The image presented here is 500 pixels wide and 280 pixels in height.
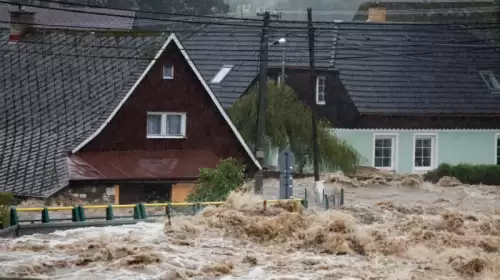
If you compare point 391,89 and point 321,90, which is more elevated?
point 391,89

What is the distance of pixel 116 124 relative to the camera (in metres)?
36.1

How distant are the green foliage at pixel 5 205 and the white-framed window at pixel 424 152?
20817 millimetres

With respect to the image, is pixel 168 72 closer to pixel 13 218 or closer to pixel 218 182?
pixel 218 182

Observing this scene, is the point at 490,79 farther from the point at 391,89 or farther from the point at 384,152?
the point at 384,152

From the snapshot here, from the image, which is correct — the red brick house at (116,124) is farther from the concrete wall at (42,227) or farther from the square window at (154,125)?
the concrete wall at (42,227)

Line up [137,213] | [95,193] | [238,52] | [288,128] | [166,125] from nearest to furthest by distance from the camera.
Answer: [137,213]
[95,193]
[166,125]
[288,128]
[238,52]

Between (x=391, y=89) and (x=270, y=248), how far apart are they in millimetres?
25135

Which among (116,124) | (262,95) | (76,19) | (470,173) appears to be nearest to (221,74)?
(470,173)

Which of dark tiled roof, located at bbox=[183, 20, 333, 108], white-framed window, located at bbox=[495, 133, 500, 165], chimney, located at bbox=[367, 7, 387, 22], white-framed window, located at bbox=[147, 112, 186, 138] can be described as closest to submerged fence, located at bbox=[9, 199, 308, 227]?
white-framed window, located at bbox=[147, 112, 186, 138]

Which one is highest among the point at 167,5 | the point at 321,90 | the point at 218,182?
the point at 167,5

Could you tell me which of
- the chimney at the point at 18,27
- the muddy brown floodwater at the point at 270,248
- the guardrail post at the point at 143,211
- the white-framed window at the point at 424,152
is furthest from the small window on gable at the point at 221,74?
the guardrail post at the point at 143,211

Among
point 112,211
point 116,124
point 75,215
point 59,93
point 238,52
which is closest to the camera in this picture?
point 75,215

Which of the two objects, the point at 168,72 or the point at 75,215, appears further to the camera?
the point at 168,72

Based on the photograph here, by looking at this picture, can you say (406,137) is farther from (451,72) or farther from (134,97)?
(134,97)
